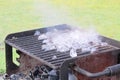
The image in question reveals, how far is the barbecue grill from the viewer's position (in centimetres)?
276

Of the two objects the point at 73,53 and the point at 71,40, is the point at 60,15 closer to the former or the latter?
the point at 71,40

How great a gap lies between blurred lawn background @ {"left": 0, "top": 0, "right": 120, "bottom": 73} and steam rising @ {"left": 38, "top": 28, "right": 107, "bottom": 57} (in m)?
2.01

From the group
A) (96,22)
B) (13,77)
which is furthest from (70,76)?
(96,22)

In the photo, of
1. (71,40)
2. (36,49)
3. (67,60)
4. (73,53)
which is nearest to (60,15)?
(71,40)

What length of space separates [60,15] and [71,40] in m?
4.74

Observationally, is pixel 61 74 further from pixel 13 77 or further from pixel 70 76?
pixel 13 77

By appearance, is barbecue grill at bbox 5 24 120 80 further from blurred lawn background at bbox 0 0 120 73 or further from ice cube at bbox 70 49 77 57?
blurred lawn background at bbox 0 0 120 73

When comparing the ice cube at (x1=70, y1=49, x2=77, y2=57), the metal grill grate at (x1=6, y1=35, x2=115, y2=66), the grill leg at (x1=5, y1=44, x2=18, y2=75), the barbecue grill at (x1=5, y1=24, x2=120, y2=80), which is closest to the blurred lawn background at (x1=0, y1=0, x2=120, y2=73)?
the grill leg at (x1=5, y1=44, x2=18, y2=75)

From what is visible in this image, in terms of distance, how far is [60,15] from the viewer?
834 centimetres

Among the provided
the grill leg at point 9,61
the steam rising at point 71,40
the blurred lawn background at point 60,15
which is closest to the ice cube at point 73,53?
the steam rising at point 71,40

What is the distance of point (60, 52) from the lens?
3279 mm

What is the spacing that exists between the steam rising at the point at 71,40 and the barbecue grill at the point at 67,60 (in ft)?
0.23

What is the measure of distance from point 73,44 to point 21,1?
808 cm

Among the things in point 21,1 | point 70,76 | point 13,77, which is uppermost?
point 70,76
